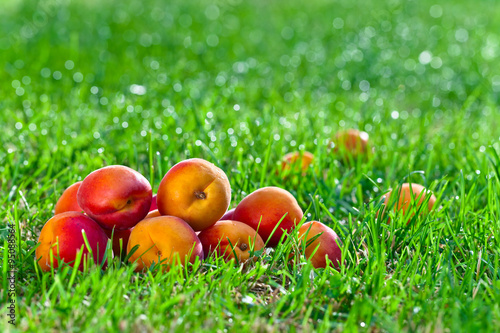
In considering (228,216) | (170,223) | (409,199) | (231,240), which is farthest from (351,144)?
(170,223)

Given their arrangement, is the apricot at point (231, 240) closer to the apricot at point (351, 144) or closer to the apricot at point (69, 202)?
the apricot at point (69, 202)

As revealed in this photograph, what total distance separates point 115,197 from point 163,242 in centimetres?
22

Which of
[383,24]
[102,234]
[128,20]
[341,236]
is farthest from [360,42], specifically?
[102,234]

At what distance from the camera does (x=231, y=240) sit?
6.50 ft

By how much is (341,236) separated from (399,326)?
0.66 m

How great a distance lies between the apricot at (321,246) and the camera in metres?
2.01

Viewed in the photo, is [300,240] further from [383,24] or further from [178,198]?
[383,24]

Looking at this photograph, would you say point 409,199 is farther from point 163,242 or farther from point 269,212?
point 163,242

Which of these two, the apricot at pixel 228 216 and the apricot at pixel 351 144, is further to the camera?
the apricot at pixel 351 144

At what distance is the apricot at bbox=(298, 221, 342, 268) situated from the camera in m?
2.01

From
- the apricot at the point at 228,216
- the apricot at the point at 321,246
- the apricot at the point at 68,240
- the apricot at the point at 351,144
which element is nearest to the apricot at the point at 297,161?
the apricot at the point at 351,144

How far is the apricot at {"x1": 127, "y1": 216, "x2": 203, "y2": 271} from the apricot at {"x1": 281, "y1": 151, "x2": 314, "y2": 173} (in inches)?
40.9

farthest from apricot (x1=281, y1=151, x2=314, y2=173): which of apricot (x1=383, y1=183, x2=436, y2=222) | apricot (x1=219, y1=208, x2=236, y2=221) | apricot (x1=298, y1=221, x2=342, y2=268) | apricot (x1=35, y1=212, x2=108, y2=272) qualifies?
apricot (x1=35, y1=212, x2=108, y2=272)

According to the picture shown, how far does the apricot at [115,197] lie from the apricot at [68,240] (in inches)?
1.8
